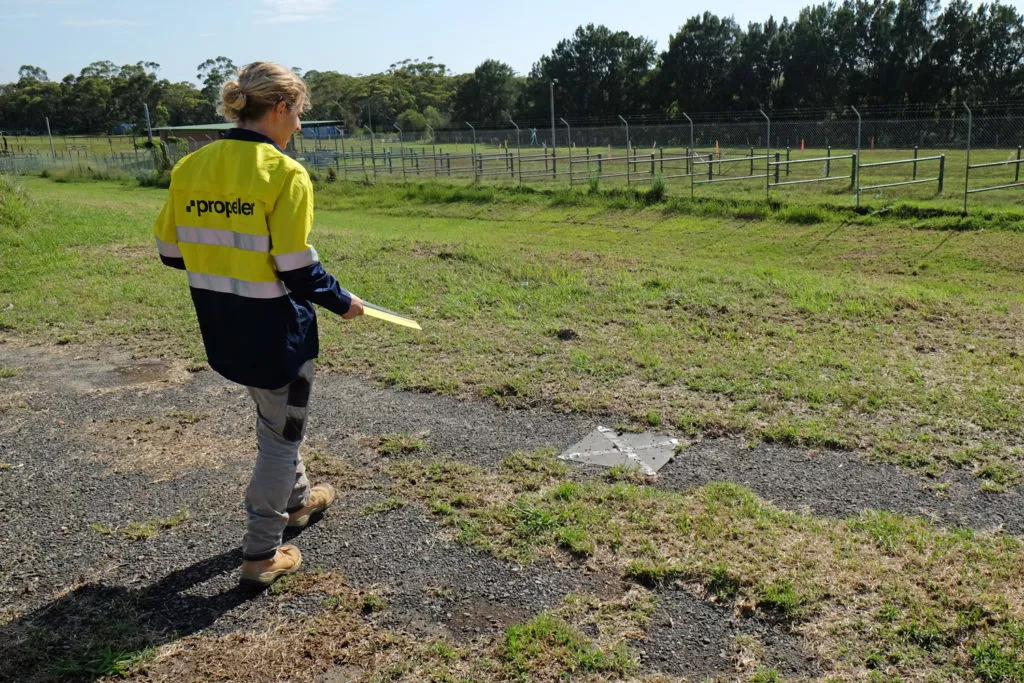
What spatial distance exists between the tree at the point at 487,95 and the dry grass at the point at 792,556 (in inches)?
2829

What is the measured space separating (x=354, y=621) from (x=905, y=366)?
4.36 m

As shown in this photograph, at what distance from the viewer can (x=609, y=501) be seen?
3.80m

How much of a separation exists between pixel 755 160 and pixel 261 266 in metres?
26.2

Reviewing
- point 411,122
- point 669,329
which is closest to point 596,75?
point 411,122

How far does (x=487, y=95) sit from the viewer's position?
74.3 meters

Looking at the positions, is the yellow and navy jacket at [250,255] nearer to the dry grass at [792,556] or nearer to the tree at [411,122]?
the dry grass at [792,556]

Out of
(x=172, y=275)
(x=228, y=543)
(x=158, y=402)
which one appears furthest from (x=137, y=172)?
(x=228, y=543)

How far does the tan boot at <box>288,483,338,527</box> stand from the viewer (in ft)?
11.8

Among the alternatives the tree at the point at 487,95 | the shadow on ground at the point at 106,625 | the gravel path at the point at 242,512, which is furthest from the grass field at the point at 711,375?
the tree at the point at 487,95

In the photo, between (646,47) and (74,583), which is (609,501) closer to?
(74,583)

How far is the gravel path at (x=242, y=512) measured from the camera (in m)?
2.98

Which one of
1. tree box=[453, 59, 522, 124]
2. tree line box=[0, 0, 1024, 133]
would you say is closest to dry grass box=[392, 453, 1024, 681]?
tree line box=[0, 0, 1024, 133]

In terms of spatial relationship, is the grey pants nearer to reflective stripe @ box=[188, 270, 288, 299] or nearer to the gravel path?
the gravel path

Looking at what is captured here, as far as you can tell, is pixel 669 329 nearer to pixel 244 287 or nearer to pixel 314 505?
pixel 314 505
